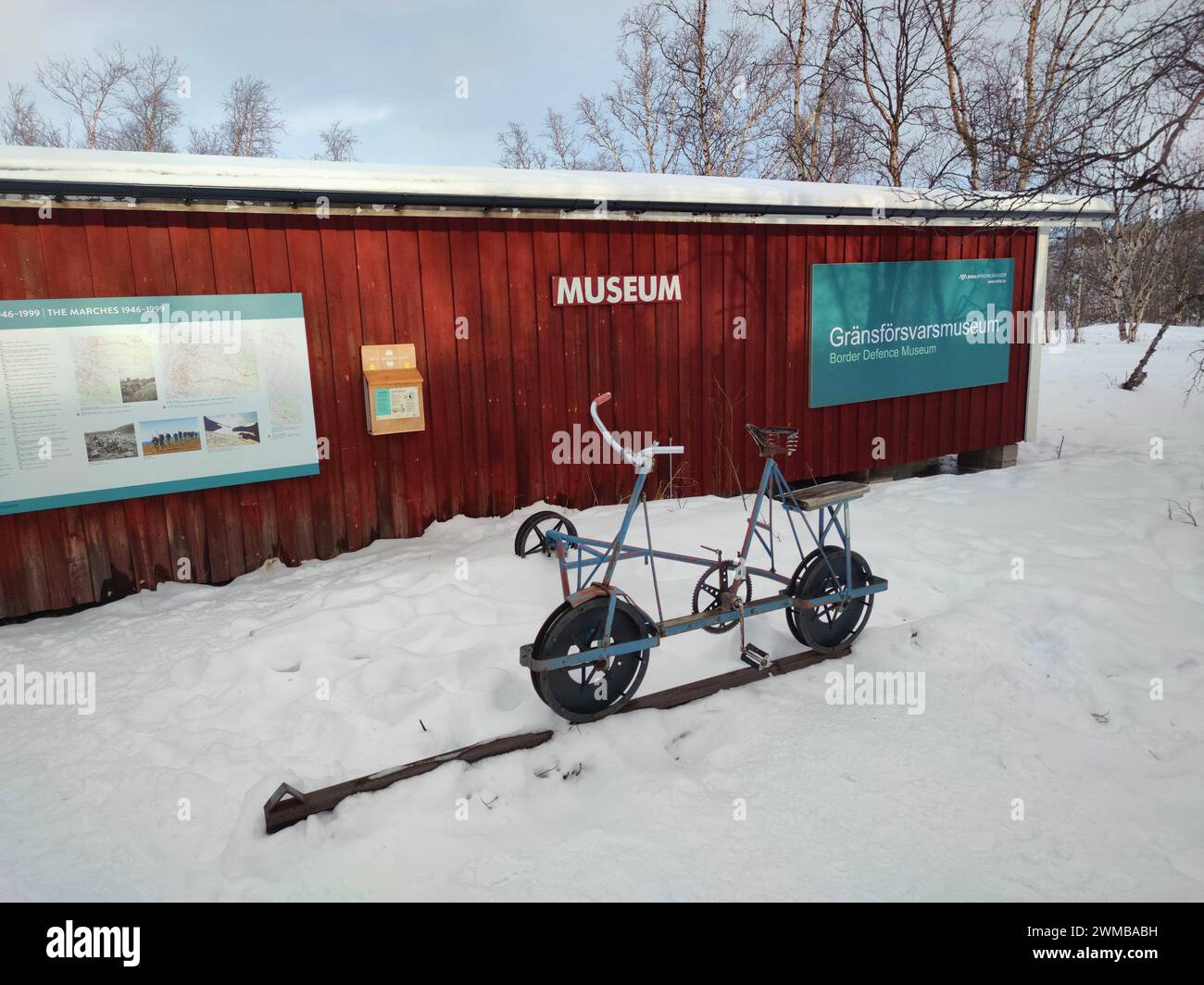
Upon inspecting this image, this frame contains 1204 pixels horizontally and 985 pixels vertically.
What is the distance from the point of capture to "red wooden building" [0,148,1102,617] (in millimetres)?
4988

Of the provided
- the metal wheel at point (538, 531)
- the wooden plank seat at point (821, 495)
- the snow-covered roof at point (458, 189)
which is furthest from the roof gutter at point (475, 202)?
the wooden plank seat at point (821, 495)

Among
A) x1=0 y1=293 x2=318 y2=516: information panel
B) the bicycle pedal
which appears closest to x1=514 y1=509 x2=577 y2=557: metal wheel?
the bicycle pedal

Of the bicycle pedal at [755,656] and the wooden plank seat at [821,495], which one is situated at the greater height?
the wooden plank seat at [821,495]

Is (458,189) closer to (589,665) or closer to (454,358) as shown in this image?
(454,358)

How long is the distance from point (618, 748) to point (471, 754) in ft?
2.10

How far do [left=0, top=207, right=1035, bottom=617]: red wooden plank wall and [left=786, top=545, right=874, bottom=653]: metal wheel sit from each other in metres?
2.92

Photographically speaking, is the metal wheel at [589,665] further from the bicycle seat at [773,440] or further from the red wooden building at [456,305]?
the red wooden building at [456,305]

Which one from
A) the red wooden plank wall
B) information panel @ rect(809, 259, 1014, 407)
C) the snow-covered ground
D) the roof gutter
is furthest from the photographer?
information panel @ rect(809, 259, 1014, 407)

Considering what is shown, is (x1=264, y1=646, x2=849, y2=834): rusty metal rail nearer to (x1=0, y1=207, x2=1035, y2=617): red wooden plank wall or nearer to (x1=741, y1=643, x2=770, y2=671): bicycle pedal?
(x1=741, y1=643, x2=770, y2=671): bicycle pedal

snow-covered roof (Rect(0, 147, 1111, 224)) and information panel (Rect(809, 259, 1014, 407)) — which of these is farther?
information panel (Rect(809, 259, 1014, 407))

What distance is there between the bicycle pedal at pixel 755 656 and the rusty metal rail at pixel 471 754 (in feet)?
0.08

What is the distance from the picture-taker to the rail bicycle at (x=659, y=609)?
3.45m

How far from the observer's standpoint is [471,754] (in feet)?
10.7
